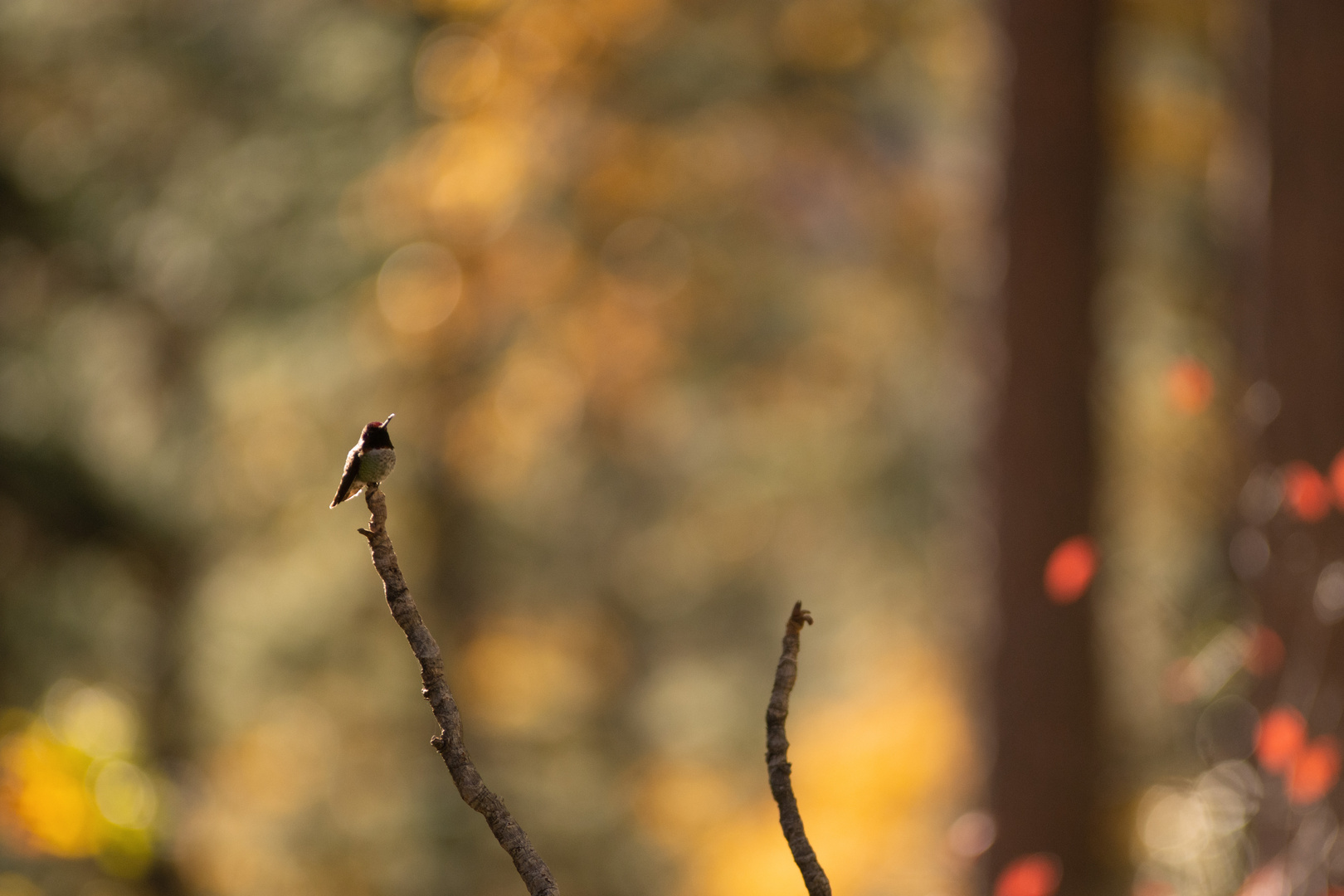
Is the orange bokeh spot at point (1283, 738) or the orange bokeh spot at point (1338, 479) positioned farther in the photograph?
the orange bokeh spot at point (1338, 479)

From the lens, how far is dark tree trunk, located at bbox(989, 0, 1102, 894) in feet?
12.2

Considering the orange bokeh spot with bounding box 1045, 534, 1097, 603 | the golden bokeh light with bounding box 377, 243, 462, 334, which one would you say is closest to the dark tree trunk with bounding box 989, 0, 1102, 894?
the orange bokeh spot with bounding box 1045, 534, 1097, 603

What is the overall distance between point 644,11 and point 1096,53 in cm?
269

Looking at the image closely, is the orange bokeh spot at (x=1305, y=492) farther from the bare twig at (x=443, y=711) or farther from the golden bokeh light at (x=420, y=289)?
the golden bokeh light at (x=420, y=289)

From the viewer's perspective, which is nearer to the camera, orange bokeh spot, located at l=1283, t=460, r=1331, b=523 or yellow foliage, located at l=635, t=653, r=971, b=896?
orange bokeh spot, located at l=1283, t=460, r=1331, b=523

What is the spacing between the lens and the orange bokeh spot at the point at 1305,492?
275 cm

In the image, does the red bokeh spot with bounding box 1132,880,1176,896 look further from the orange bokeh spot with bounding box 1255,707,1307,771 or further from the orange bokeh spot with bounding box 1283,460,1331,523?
the orange bokeh spot with bounding box 1283,460,1331,523

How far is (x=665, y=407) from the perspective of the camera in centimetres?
819

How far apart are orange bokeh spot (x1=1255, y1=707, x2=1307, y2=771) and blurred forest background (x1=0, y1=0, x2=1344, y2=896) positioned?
0.02 metres

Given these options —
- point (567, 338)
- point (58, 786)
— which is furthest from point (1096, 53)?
point (58, 786)

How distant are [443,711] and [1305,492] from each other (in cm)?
270

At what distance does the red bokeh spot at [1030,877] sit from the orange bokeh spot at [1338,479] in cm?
147

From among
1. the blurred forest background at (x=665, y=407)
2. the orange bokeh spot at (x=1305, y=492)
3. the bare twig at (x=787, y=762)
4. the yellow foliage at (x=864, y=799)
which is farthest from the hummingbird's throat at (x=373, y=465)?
the yellow foliage at (x=864, y=799)

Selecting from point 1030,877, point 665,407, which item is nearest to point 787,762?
point 1030,877
